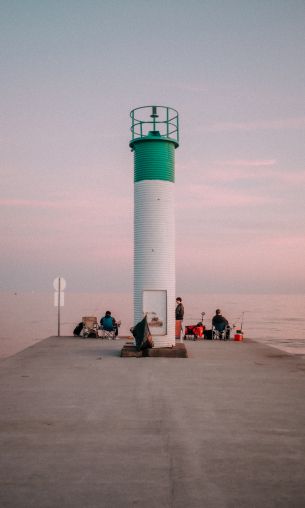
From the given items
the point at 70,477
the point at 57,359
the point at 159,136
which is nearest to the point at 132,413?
the point at 70,477

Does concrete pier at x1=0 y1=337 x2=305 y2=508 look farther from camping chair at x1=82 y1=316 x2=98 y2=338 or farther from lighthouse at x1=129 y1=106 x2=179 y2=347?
camping chair at x1=82 y1=316 x2=98 y2=338

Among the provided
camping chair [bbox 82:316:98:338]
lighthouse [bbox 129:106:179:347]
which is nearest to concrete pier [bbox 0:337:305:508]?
Result: lighthouse [bbox 129:106:179:347]

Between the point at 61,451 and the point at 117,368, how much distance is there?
8728 millimetres

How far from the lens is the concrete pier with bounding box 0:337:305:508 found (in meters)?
6.48

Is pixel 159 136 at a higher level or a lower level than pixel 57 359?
higher

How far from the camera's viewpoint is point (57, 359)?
19.1 meters

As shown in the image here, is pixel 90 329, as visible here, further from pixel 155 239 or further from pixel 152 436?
pixel 152 436

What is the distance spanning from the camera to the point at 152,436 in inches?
352

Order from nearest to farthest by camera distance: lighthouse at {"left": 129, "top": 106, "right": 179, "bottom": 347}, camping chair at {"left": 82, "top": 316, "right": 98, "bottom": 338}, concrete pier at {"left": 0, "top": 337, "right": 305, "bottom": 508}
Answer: concrete pier at {"left": 0, "top": 337, "right": 305, "bottom": 508}
lighthouse at {"left": 129, "top": 106, "right": 179, "bottom": 347}
camping chair at {"left": 82, "top": 316, "right": 98, "bottom": 338}

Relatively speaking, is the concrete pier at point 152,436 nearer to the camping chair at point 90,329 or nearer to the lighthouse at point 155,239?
the lighthouse at point 155,239

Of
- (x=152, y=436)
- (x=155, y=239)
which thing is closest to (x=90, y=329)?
(x=155, y=239)

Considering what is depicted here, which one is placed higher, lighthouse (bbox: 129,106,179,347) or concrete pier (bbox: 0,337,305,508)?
lighthouse (bbox: 129,106,179,347)

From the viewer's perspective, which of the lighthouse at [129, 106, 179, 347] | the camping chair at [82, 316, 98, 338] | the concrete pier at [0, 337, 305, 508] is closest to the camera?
the concrete pier at [0, 337, 305, 508]

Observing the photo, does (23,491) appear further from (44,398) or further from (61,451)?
(44,398)
